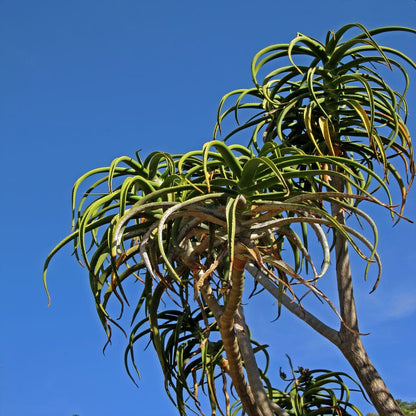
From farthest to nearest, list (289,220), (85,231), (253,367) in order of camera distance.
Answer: (253,367), (85,231), (289,220)

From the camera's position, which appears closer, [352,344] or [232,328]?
[232,328]

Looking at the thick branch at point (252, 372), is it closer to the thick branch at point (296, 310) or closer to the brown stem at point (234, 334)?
the brown stem at point (234, 334)

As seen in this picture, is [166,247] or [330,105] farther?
[330,105]

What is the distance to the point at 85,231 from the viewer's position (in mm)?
5113

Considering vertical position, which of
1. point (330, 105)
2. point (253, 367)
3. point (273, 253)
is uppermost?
point (330, 105)

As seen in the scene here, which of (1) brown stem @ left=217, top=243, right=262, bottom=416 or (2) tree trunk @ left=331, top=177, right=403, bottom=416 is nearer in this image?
(1) brown stem @ left=217, top=243, right=262, bottom=416

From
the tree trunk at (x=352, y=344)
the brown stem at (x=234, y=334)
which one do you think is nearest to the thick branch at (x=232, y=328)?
the brown stem at (x=234, y=334)

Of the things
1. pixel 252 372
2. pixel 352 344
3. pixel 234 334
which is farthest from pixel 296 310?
pixel 234 334

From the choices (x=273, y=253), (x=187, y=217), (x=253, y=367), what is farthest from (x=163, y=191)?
(x=253, y=367)

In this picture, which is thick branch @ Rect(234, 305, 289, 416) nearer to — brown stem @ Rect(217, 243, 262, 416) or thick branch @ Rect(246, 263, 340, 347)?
brown stem @ Rect(217, 243, 262, 416)

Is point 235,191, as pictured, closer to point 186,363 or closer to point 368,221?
point 368,221

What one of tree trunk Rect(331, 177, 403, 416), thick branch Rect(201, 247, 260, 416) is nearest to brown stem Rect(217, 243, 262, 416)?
thick branch Rect(201, 247, 260, 416)

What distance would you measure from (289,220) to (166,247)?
3.17ft

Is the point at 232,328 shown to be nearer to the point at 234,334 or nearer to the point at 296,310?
the point at 234,334
